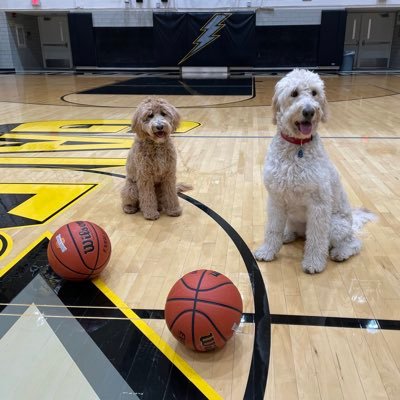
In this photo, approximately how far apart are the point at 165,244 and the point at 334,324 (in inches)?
58.8

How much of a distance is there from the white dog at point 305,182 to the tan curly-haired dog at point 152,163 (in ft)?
3.66

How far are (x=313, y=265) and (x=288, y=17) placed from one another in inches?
667

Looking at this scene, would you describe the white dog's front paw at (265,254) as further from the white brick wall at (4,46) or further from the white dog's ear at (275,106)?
the white brick wall at (4,46)

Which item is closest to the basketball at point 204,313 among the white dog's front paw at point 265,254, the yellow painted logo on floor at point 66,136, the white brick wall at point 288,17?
the white dog's front paw at point 265,254

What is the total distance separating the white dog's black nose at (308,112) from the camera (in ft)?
7.95

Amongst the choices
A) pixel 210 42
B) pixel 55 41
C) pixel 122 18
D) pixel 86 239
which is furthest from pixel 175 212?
pixel 55 41

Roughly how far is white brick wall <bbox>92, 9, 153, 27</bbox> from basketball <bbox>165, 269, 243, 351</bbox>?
17984mm

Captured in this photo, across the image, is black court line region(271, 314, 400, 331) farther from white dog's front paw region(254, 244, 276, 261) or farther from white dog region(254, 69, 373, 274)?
white dog's front paw region(254, 244, 276, 261)

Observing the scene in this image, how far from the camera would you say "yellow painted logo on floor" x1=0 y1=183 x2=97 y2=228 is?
149 inches

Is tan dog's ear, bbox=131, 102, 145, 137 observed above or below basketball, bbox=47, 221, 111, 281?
above

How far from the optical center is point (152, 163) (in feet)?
11.8

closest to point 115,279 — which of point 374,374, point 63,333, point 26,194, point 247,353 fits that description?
point 63,333

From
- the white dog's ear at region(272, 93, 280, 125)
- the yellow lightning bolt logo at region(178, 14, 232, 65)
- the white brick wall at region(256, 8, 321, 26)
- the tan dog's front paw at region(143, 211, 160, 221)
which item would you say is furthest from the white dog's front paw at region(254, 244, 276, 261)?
the white brick wall at region(256, 8, 321, 26)

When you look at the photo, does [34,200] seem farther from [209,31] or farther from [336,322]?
[209,31]
